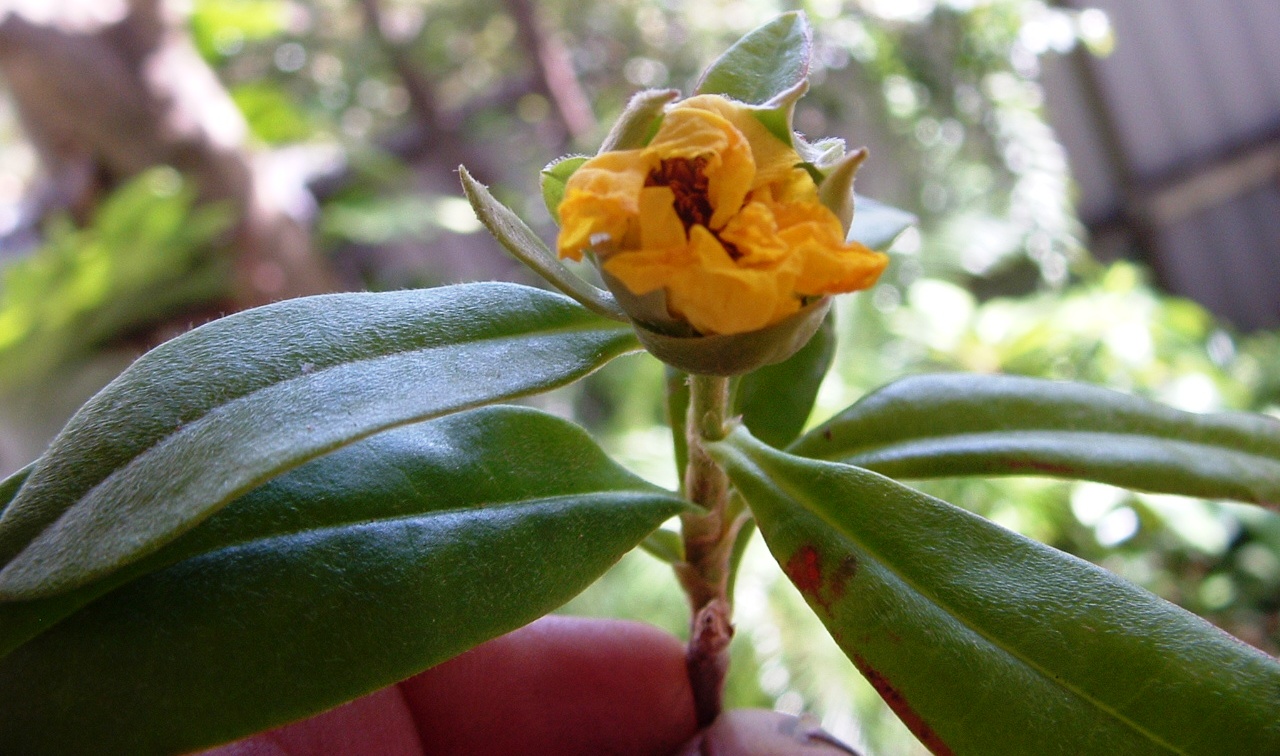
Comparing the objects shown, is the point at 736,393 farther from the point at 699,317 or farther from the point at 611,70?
the point at 611,70

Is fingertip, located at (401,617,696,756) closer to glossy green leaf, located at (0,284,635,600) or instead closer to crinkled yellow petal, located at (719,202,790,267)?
glossy green leaf, located at (0,284,635,600)

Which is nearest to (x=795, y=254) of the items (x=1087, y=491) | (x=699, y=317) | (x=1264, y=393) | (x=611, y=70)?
(x=699, y=317)

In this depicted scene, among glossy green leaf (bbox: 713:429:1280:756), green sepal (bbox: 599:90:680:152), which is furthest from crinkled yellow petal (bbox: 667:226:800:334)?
glossy green leaf (bbox: 713:429:1280:756)

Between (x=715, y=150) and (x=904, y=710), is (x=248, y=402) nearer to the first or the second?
(x=715, y=150)

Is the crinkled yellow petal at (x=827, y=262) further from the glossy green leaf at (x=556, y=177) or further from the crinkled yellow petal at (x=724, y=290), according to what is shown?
the glossy green leaf at (x=556, y=177)

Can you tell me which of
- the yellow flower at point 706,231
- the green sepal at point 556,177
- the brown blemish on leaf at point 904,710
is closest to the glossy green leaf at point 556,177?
the green sepal at point 556,177

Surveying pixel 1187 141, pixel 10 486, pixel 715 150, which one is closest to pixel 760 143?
pixel 715 150
